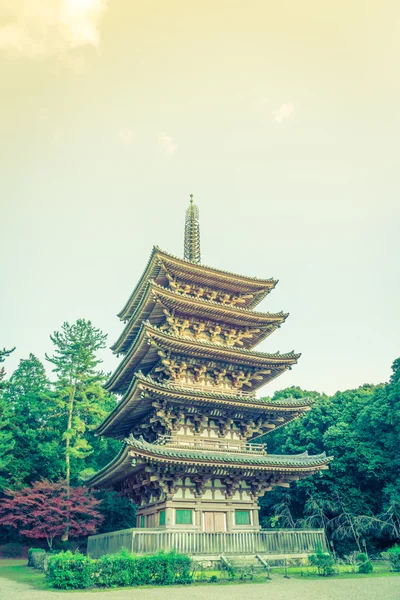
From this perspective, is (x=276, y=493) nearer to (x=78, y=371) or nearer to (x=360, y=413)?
(x=360, y=413)

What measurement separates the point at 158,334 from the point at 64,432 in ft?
77.6

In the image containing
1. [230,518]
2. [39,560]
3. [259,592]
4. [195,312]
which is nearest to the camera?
[259,592]

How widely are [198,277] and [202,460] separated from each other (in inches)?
477

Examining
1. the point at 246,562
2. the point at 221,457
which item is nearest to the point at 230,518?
the point at 246,562

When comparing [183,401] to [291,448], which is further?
[291,448]

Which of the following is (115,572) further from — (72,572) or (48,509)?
(48,509)

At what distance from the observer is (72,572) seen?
16250mm

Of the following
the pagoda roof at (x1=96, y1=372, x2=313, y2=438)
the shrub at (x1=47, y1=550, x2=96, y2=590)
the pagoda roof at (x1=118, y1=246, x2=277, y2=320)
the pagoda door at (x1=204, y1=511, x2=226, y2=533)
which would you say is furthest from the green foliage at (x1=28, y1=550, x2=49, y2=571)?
the pagoda roof at (x1=118, y1=246, x2=277, y2=320)

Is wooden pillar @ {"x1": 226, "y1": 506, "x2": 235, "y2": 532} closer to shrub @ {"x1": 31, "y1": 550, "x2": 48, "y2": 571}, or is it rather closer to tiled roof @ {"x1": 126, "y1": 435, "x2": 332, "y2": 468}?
tiled roof @ {"x1": 126, "y1": 435, "x2": 332, "y2": 468}

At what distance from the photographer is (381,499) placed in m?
40.7

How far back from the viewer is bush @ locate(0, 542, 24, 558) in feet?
133

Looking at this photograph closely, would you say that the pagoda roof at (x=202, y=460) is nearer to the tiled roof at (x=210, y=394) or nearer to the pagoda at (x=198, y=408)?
the pagoda at (x=198, y=408)

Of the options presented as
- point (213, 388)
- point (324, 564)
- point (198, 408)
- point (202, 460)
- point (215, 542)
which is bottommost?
point (324, 564)

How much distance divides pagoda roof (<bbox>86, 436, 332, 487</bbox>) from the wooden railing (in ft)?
9.80
